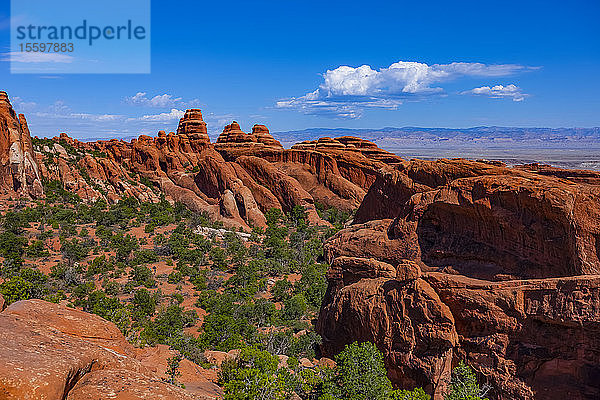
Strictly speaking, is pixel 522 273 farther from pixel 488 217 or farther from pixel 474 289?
pixel 474 289

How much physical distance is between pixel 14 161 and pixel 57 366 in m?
58.9

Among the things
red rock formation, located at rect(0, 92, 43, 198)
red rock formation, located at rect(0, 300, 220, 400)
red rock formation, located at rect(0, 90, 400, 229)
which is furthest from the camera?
red rock formation, located at rect(0, 90, 400, 229)

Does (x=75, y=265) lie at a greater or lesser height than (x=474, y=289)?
lesser

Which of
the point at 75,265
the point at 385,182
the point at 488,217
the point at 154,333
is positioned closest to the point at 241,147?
the point at 75,265

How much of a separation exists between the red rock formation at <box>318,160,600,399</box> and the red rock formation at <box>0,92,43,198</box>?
54.0 meters

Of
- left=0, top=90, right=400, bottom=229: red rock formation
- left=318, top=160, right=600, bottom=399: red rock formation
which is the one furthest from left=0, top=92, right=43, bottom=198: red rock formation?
left=318, top=160, right=600, bottom=399: red rock formation

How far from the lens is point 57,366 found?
824 centimetres

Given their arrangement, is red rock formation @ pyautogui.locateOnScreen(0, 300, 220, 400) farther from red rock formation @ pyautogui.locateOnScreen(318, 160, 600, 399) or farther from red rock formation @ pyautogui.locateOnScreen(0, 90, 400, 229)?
red rock formation @ pyautogui.locateOnScreen(0, 90, 400, 229)

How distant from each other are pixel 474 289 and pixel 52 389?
12.4m

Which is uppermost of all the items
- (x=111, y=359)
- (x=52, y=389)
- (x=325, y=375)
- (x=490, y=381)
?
(x=52, y=389)

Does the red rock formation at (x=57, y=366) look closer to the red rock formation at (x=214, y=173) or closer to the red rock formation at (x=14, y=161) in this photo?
the red rock formation at (x=214, y=173)

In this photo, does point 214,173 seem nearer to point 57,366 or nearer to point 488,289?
point 488,289

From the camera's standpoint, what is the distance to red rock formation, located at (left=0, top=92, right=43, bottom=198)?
54.4 metres

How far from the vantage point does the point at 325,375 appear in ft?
50.1
